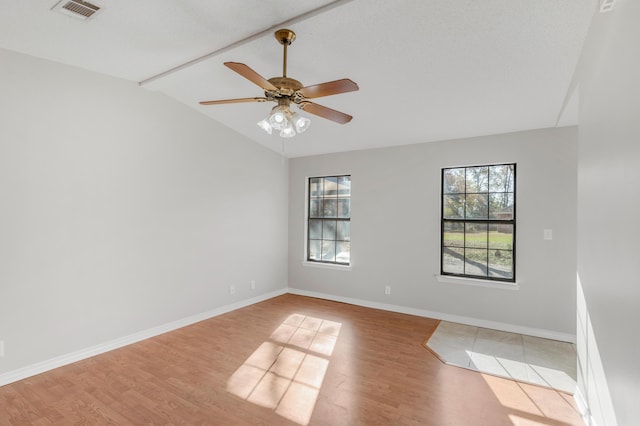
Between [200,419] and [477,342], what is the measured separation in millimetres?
A: 2889

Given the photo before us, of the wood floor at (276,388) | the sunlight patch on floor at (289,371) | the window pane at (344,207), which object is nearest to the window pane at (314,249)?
the window pane at (344,207)

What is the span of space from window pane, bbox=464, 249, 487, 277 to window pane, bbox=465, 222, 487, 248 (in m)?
0.08

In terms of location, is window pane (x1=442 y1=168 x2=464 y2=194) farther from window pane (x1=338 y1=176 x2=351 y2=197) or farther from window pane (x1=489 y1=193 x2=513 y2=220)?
window pane (x1=338 y1=176 x2=351 y2=197)

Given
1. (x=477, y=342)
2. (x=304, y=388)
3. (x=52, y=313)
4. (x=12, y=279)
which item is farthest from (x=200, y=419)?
(x=477, y=342)

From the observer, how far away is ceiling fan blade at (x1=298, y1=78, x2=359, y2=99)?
1.97 m

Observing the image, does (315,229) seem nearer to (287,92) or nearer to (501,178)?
(501,178)

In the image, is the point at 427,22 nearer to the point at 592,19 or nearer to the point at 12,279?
the point at 592,19

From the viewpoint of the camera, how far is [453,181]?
4.32 meters

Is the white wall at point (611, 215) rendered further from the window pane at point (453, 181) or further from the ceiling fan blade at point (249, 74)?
the window pane at point (453, 181)

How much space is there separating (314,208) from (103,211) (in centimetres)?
314

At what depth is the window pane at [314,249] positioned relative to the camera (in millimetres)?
5523

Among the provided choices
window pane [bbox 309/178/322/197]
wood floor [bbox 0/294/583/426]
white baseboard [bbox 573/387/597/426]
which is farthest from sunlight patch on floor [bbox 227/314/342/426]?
window pane [bbox 309/178/322/197]

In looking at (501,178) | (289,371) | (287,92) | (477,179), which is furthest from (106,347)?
(501,178)

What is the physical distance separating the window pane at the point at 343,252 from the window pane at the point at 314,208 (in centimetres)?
67
